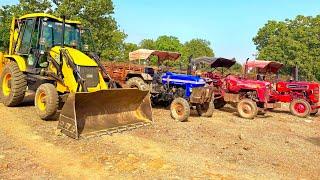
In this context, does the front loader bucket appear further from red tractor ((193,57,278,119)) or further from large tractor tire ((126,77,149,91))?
red tractor ((193,57,278,119))

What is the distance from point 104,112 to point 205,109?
13.1ft

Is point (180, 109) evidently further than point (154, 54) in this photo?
No

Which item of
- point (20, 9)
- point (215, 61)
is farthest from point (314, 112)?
point (20, 9)

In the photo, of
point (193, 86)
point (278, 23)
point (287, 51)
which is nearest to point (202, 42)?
point (278, 23)

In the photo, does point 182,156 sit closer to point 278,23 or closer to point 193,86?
point 193,86

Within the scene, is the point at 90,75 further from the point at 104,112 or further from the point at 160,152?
the point at 160,152

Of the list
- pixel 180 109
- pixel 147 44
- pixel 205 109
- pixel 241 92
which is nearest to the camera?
pixel 180 109

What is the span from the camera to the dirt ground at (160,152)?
5.62 metres

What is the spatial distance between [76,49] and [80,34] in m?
0.59

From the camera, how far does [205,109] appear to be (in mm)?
11469

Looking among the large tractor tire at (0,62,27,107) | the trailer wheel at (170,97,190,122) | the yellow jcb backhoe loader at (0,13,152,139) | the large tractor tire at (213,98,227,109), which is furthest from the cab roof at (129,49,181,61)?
the large tractor tire at (0,62,27,107)

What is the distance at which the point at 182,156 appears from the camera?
6.56 m

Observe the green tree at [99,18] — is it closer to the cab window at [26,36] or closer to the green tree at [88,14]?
the green tree at [88,14]

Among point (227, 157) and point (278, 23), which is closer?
point (227, 157)
